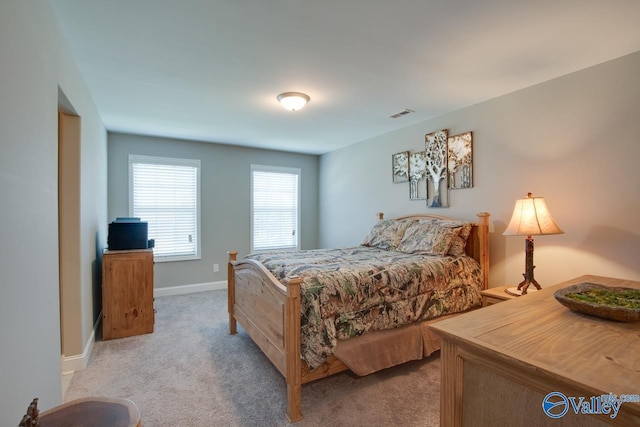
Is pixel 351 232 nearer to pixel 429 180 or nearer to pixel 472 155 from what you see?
pixel 429 180

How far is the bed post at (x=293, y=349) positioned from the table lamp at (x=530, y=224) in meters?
1.75

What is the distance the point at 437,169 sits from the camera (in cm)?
358

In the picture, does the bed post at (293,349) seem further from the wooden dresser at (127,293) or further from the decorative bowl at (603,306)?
the wooden dresser at (127,293)

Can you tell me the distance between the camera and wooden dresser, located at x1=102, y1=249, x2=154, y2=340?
302 cm

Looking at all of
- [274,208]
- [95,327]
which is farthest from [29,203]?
[274,208]

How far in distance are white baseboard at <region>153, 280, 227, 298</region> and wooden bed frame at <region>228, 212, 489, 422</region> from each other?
72.6 inches

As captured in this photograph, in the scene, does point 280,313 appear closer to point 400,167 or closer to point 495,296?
point 495,296

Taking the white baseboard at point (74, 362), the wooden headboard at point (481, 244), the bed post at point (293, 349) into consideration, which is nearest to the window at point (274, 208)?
the white baseboard at point (74, 362)

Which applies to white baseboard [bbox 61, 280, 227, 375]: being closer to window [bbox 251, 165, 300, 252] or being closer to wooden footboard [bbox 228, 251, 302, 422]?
window [bbox 251, 165, 300, 252]

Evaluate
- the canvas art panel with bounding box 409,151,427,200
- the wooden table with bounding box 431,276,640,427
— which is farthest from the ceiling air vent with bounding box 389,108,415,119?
the wooden table with bounding box 431,276,640,427

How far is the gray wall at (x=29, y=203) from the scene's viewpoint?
1.12 metres

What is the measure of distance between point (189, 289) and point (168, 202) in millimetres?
1352

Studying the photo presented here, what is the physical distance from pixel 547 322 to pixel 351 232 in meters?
3.88

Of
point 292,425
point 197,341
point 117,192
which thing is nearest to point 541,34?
point 292,425
